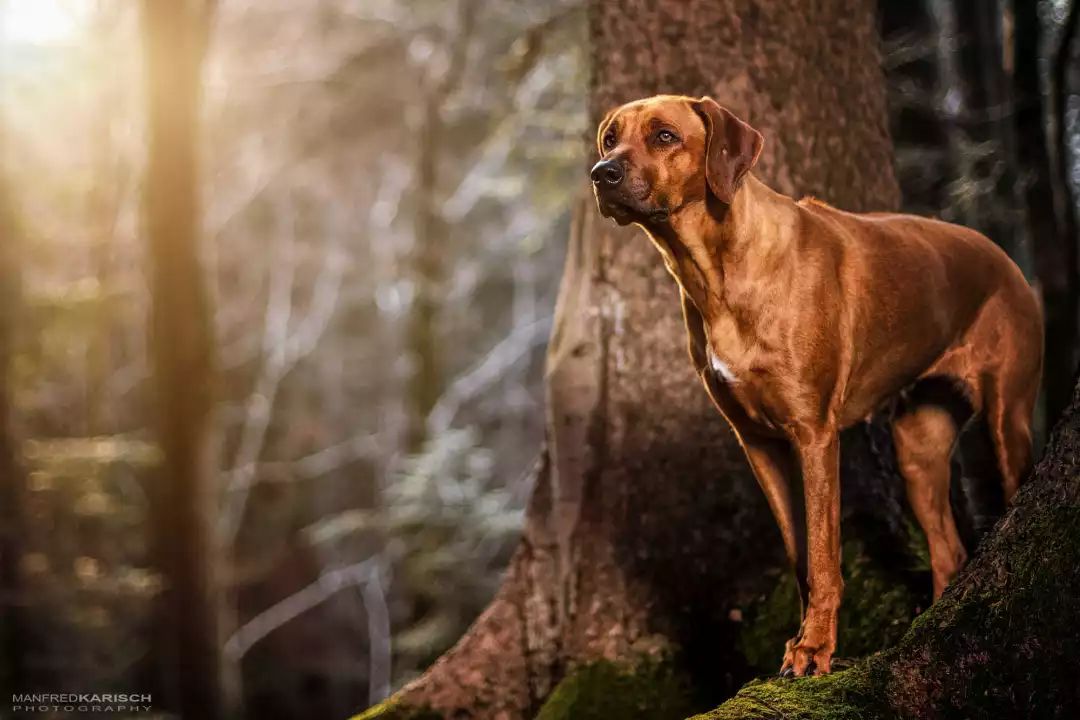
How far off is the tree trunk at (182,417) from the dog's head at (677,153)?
600 cm

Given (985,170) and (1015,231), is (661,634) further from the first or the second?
(1015,231)

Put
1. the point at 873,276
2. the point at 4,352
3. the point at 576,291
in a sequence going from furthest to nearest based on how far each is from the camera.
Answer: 1. the point at 4,352
2. the point at 576,291
3. the point at 873,276

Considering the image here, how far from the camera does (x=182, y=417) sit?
8.25 metres

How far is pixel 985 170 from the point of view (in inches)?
322

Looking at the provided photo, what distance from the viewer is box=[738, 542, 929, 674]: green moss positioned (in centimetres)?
390

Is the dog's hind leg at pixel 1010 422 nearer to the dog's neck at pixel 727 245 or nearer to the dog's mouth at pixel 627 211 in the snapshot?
the dog's neck at pixel 727 245

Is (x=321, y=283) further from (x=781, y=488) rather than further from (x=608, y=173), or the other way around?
(x=608, y=173)

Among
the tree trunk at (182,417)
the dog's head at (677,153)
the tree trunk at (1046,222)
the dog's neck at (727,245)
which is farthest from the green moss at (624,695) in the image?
the tree trunk at (182,417)

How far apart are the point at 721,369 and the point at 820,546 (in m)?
0.67

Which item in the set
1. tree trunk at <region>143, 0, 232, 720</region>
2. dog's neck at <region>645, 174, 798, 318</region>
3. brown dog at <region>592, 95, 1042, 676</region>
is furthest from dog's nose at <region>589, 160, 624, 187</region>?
tree trunk at <region>143, 0, 232, 720</region>

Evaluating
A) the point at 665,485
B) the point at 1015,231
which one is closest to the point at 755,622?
the point at 665,485

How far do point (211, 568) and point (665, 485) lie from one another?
220 inches

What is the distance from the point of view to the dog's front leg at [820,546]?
3.23m

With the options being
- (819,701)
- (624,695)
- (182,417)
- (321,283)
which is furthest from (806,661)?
(321,283)
